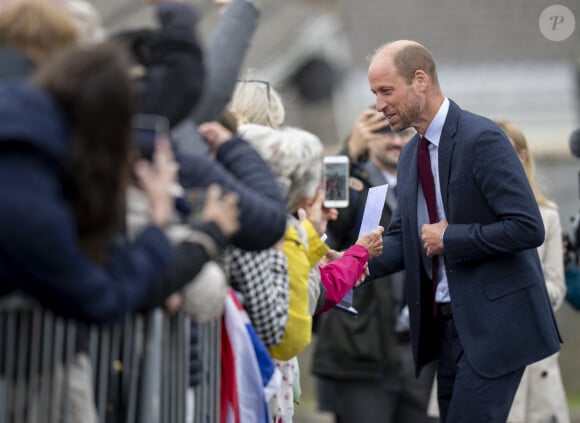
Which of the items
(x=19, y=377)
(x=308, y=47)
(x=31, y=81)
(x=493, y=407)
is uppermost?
(x=308, y=47)

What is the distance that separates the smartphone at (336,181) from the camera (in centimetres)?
659

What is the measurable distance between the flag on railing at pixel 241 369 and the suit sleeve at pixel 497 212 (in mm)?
1411

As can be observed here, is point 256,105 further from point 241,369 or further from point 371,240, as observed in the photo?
point 241,369

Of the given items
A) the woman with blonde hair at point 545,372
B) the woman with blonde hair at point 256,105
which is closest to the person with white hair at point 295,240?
the woman with blonde hair at point 256,105

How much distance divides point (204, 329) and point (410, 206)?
1988 millimetres

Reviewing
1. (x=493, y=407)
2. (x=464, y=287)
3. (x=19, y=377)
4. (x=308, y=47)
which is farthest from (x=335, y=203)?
(x=308, y=47)

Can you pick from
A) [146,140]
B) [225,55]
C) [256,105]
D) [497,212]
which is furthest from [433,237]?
[146,140]

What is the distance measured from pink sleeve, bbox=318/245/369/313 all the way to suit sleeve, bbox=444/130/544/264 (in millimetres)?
378

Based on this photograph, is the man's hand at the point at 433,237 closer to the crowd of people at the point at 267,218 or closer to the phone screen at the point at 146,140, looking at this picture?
the crowd of people at the point at 267,218

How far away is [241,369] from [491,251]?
156cm

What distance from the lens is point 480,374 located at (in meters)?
5.89

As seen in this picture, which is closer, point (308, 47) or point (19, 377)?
point (19, 377)

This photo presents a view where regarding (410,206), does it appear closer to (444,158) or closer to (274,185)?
(444,158)

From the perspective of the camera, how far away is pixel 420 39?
22125 mm
